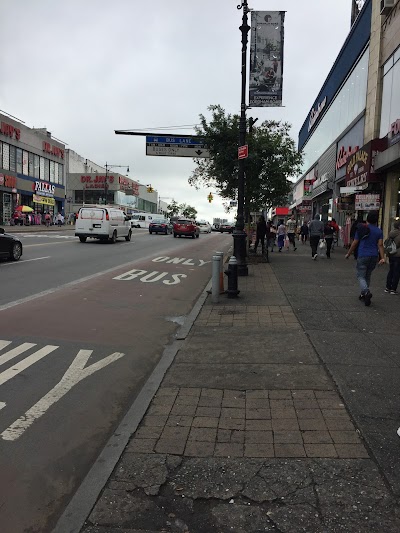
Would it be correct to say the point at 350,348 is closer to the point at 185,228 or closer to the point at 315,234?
the point at 315,234

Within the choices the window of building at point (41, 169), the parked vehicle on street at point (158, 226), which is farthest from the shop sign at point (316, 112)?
the window of building at point (41, 169)

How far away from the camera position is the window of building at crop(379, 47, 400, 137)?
55.6ft

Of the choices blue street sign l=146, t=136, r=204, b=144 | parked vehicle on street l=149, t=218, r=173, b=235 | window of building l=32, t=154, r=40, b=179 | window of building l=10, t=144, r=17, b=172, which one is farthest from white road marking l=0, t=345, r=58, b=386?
window of building l=32, t=154, r=40, b=179

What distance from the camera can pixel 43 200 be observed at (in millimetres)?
53812

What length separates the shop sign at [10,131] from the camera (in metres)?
44.9

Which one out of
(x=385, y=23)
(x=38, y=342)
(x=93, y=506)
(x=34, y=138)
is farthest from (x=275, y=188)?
(x=34, y=138)

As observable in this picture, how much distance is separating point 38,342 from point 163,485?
12.4ft

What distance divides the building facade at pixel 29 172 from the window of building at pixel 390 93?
3617cm

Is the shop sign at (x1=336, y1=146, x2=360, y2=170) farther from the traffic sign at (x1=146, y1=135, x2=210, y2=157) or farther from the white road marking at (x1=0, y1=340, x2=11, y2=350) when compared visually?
the white road marking at (x1=0, y1=340, x2=11, y2=350)

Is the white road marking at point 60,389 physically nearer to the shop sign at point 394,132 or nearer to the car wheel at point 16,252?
the car wheel at point 16,252

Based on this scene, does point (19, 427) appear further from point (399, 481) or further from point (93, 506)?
point (399, 481)

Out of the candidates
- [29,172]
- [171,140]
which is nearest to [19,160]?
[29,172]

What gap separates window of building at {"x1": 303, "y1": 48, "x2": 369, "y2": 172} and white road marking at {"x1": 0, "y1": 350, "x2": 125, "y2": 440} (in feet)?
69.0

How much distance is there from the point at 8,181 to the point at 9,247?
34.1 metres
